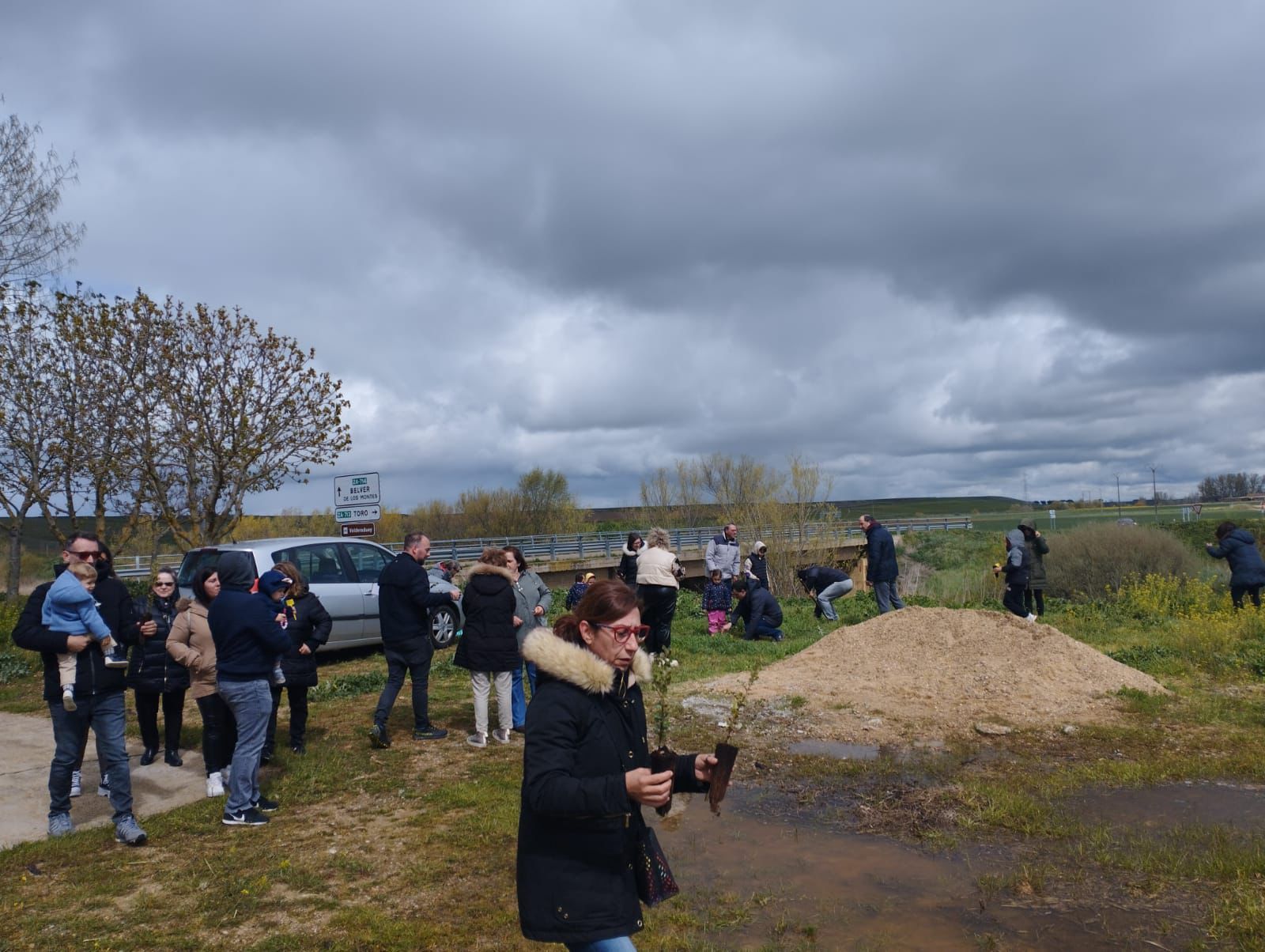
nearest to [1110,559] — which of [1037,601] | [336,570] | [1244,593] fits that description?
[1037,601]

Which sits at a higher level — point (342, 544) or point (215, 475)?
point (215, 475)

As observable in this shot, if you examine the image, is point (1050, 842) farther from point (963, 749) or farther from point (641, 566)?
point (641, 566)

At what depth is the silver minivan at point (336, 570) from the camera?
11633 mm

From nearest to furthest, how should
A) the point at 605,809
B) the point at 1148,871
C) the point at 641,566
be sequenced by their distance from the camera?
the point at 605,809
the point at 1148,871
the point at 641,566

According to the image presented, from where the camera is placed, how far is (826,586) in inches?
651

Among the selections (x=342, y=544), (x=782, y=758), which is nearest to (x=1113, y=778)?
(x=782, y=758)

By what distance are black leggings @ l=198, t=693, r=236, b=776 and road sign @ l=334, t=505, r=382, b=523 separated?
9759 mm

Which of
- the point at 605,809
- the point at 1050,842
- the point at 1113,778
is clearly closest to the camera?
the point at 605,809

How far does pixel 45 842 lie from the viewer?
562cm

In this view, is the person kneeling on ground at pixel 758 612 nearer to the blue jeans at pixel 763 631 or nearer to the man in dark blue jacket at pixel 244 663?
the blue jeans at pixel 763 631

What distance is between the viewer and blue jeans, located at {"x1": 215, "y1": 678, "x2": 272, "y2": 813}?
5887 millimetres

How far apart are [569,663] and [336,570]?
419 inches

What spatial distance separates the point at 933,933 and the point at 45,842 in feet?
17.4

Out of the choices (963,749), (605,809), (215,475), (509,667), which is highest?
(215,475)
